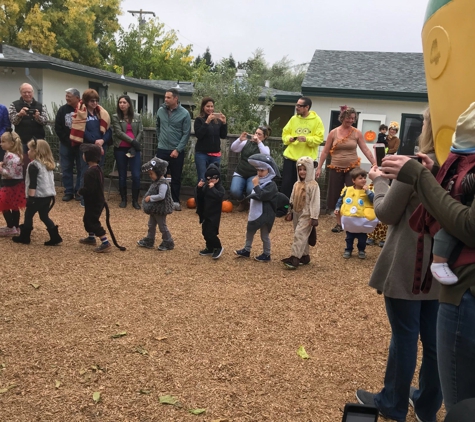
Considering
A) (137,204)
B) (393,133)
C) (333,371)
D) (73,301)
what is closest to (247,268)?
(73,301)

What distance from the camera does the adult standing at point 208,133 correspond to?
9412 mm

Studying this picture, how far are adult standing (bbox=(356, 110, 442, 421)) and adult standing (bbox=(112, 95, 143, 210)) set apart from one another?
7595mm

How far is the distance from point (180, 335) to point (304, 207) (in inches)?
111

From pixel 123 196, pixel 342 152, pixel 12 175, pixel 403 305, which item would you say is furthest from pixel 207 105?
pixel 403 305

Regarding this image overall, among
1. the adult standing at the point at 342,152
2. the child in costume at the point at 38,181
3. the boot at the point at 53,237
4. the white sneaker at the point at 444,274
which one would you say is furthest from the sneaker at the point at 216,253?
the white sneaker at the point at 444,274

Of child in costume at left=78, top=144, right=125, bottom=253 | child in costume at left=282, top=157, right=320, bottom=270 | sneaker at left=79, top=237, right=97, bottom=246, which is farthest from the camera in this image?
sneaker at left=79, top=237, right=97, bottom=246

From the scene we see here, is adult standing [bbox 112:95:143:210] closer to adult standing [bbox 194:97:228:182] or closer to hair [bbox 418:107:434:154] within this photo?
adult standing [bbox 194:97:228:182]

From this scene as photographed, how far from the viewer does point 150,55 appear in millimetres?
44375

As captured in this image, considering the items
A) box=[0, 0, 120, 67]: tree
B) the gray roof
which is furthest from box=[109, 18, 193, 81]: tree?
the gray roof

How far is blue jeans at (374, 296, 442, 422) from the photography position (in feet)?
9.31

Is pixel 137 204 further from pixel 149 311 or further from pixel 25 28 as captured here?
pixel 25 28

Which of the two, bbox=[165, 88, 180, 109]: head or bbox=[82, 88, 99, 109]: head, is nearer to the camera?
bbox=[82, 88, 99, 109]: head

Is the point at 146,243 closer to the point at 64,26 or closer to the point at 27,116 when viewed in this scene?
the point at 27,116

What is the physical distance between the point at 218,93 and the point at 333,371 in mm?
13855
